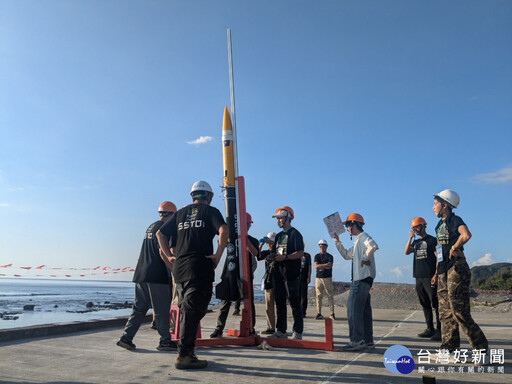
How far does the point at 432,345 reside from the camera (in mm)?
6484

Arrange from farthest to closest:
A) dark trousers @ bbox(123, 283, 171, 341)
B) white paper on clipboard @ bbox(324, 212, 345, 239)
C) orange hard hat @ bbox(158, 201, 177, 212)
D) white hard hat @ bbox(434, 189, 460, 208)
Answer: orange hard hat @ bbox(158, 201, 177, 212)
white paper on clipboard @ bbox(324, 212, 345, 239)
dark trousers @ bbox(123, 283, 171, 341)
white hard hat @ bbox(434, 189, 460, 208)

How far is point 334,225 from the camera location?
6203 mm

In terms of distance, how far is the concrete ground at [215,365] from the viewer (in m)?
4.11

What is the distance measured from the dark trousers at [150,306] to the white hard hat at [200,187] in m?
1.64

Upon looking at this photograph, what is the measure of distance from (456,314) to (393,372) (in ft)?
3.98

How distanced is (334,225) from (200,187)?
2.17 meters

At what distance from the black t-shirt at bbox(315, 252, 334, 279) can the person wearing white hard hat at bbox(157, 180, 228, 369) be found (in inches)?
284

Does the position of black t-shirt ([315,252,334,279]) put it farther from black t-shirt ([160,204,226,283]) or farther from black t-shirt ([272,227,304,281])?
black t-shirt ([160,204,226,283])

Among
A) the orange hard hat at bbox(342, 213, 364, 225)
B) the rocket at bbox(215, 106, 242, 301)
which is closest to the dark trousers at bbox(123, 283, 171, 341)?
the rocket at bbox(215, 106, 242, 301)

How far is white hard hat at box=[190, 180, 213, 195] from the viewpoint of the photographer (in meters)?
5.38

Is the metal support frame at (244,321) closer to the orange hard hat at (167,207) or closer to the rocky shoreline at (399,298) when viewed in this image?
the orange hard hat at (167,207)

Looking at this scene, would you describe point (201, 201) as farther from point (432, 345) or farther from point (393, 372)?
point (432, 345)

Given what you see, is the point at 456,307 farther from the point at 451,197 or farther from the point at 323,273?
the point at 323,273

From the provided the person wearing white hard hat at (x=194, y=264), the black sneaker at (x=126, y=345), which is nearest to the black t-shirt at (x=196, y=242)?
the person wearing white hard hat at (x=194, y=264)
